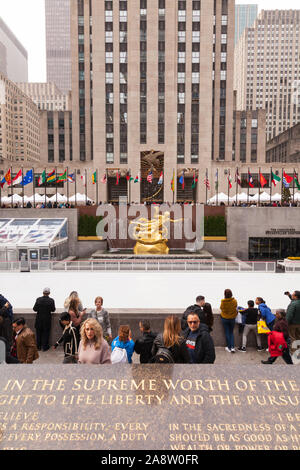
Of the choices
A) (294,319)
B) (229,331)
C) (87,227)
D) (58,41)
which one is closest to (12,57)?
(58,41)

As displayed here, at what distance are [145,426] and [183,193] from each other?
49291mm

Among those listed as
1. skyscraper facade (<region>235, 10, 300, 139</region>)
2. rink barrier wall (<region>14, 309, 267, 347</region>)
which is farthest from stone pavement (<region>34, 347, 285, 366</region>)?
skyscraper facade (<region>235, 10, 300, 139</region>)

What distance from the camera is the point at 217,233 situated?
89.4ft

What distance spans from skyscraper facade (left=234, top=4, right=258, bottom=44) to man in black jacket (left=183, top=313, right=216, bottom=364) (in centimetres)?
22673

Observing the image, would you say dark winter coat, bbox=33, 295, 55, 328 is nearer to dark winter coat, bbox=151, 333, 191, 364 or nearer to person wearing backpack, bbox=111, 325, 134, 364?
person wearing backpack, bbox=111, 325, 134, 364

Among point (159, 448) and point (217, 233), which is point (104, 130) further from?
point (159, 448)

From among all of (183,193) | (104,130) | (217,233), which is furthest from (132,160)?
(217,233)

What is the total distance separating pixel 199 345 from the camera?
419 centimetres

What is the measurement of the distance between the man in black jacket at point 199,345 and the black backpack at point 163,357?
0.50 metres

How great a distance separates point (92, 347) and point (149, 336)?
0.83 meters

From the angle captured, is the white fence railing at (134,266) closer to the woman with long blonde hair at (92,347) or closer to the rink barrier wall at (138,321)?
the rink barrier wall at (138,321)

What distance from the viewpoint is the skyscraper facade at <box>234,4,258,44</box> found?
192788 millimetres

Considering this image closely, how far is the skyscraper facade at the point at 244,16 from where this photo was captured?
193 metres

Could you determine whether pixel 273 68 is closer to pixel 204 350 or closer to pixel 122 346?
pixel 204 350
